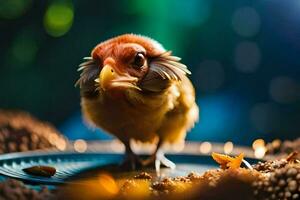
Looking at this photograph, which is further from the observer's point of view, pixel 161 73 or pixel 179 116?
pixel 179 116

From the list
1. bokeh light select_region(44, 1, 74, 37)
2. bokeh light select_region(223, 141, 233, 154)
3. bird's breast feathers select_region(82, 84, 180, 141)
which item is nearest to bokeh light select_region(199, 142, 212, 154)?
bokeh light select_region(223, 141, 233, 154)

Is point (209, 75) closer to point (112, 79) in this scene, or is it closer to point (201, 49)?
point (201, 49)

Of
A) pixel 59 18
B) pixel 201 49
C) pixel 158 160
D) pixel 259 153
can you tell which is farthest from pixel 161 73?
pixel 59 18

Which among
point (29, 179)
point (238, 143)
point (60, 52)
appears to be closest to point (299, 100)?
point (238, 143)

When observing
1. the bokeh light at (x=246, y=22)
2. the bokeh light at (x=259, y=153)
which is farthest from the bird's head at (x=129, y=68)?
the bokeh light at (x=246, y=22)

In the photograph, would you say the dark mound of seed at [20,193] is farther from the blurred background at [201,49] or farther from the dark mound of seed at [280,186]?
the blurred background at [201,49]

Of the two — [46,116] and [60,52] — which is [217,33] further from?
[46,116]
